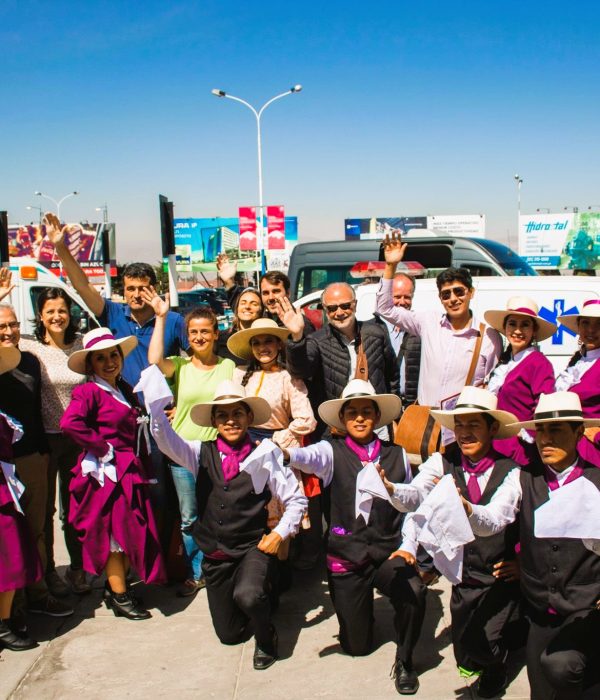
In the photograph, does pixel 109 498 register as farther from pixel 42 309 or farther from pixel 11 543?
pixel 42 309

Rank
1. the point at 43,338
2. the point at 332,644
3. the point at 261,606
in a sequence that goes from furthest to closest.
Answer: the point at 43,338, the point at 332,644, the point at 261,606

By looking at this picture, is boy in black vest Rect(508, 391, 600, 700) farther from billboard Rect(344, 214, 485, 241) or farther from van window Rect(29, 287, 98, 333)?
billboard Rect(344, 214, 485, 241)

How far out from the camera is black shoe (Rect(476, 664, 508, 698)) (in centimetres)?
335

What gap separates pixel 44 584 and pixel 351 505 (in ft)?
6.67

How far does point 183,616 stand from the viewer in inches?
170

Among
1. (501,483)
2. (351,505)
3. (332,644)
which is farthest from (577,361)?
(332,644)

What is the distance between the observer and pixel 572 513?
296 cm

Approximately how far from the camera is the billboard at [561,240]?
92.2 feet

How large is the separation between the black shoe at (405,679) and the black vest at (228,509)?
1012mm

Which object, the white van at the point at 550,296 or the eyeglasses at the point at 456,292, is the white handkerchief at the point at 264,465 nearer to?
the eyeglasses at the point at 456,292

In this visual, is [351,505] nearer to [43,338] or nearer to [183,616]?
[183,616]

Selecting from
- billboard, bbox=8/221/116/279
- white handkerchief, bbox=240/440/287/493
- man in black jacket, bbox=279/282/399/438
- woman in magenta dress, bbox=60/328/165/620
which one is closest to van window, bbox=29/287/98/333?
woman in magenta dress, bbox=60/328/165/620

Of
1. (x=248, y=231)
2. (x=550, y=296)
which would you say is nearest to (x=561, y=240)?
(x=248, y=231)

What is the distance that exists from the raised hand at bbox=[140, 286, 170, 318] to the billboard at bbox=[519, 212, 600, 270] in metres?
25.6
